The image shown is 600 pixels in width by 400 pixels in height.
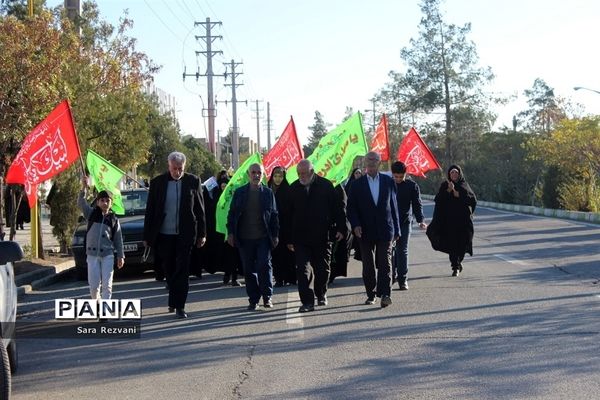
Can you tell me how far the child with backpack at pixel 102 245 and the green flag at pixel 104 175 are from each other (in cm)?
347

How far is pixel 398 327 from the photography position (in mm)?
9227

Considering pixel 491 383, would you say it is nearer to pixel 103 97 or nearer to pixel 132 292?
pixel 132 292

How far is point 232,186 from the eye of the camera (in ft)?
41.7

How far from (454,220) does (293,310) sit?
4.55 meters

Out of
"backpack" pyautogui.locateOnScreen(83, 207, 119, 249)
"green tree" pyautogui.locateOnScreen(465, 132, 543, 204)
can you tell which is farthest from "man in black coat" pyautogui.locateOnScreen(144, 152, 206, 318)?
"green tree" pyautogui.locateOnScreen(465, 132, 543, 204)

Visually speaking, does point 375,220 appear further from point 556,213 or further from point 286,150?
point 556,213

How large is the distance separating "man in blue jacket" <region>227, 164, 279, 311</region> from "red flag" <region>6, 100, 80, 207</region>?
413 cm

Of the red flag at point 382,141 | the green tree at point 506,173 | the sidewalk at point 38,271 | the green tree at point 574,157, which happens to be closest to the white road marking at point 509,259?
the red flag at point 382,141

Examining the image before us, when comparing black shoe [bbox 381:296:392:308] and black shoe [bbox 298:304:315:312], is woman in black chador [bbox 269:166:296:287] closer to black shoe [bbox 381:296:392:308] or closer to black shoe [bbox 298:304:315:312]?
black shoe [bbox 298:304:315:312]

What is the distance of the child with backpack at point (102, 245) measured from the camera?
10.1 metres

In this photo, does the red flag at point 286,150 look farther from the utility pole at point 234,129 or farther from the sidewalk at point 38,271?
the utility pole at point 234,129

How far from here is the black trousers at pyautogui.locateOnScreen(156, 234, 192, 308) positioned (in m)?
10.2

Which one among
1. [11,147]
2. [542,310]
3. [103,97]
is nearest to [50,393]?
[542,310]

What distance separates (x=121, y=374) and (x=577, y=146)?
1443 inches
